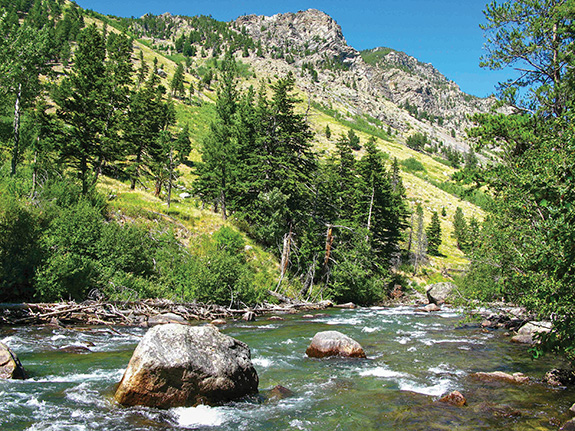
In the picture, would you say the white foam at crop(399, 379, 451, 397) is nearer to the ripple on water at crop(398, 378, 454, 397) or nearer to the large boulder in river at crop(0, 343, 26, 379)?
the ripple on water at crop(398, 378, 454, 397)

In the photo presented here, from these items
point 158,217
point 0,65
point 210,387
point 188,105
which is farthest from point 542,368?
point 188,105

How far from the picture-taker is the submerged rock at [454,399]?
27.1ft

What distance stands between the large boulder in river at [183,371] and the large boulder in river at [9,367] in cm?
302

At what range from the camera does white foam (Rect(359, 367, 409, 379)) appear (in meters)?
10.6

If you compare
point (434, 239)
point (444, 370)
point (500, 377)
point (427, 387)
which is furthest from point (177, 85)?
point (500, 377)

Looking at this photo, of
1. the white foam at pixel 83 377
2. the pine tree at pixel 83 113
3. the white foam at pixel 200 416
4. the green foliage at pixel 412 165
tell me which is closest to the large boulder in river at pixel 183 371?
the white foam at pixel 200 416

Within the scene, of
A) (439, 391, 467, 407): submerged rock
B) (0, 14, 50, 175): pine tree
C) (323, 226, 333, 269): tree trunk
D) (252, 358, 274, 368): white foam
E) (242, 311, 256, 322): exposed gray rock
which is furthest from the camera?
(323, 226, 333, 269): tree trunk

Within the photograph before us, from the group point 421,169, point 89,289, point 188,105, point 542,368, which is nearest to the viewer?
point 542,368

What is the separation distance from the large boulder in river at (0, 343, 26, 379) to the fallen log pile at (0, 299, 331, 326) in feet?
20.6

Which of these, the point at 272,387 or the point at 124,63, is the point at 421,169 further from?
the point at 272,387

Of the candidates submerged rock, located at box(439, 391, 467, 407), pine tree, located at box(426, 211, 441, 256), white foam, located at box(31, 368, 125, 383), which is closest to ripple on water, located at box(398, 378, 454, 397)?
submerged rock, located at box(439, 391, 467, 407)

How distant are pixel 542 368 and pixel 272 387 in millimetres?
8973

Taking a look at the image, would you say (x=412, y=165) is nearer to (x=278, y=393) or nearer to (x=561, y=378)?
(x=561, y=378)

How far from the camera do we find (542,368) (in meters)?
11.7
